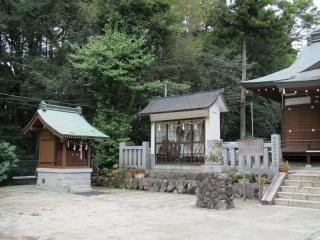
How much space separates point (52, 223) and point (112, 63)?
12613mm

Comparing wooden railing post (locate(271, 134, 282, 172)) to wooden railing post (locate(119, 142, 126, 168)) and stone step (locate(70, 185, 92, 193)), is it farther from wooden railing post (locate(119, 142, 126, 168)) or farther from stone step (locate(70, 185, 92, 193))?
stone step (locate(70, 185, 92, 193))

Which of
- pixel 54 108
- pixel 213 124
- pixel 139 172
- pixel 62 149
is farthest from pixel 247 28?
pixel 62 149

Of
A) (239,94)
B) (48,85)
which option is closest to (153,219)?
(48,85)

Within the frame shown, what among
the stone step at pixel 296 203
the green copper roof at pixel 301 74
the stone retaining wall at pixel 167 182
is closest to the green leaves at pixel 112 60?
the stone retaining wall at pixel 167 182

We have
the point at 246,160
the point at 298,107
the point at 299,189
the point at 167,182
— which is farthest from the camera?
the point at 298,107

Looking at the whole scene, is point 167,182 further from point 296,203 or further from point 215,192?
point 296,203

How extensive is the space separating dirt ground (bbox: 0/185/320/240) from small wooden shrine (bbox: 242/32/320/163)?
561cm

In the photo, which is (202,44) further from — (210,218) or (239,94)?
(210,218)

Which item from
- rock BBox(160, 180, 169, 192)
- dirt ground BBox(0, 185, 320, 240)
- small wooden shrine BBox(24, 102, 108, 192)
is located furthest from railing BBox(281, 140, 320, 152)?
small wooden shrine BBox(24, 102, 108, 192)

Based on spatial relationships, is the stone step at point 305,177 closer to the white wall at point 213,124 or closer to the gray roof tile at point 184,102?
the white wall at point 213,124

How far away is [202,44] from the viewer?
29531 millimetres

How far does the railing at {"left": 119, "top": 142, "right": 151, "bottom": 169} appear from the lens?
1820cm

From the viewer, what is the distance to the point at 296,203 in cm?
1129

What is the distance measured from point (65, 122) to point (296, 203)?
11050 mm
